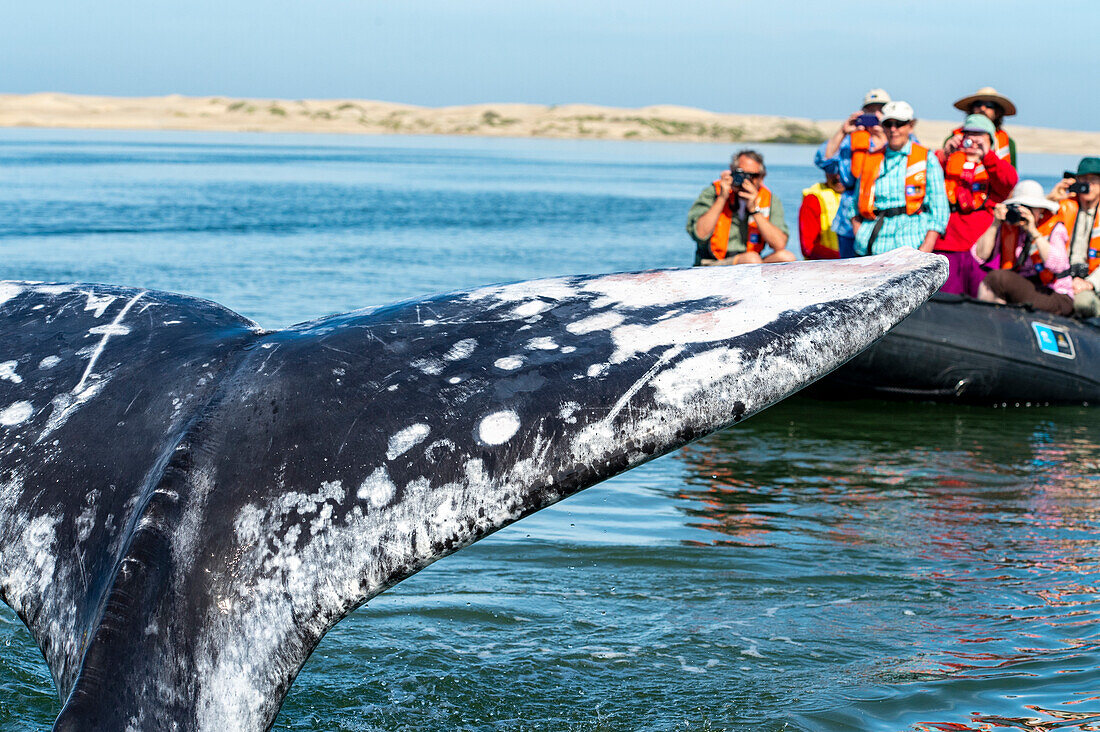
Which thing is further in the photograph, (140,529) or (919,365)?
(919,365)

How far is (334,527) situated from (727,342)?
0.99 meters

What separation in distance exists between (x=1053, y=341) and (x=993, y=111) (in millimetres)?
3055

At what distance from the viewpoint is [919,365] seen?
40.0 ft

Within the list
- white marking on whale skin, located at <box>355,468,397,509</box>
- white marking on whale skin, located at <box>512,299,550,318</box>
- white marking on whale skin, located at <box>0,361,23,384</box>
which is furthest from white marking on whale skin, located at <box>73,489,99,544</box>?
white marking on whale skin, located at <box>512,299,550,318</box>

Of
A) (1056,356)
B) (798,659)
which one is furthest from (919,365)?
(798,659)

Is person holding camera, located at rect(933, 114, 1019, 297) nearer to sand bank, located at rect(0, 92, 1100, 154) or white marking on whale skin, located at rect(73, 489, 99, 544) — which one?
white marking on whale skin, located at rect(73, 489, 99, 544)

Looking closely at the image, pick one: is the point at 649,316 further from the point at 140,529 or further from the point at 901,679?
the point at 901,679

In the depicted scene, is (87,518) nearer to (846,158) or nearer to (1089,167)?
(846,158)

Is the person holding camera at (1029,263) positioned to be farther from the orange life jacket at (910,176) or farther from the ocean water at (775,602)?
the ocean water at (775,602)

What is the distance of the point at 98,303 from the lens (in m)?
3.28

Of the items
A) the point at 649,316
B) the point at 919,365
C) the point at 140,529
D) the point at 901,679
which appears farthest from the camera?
the point at 919,365

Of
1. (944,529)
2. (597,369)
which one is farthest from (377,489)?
(944,529)

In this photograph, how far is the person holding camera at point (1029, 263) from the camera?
12.3 meters

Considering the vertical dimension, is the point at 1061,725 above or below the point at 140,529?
below
